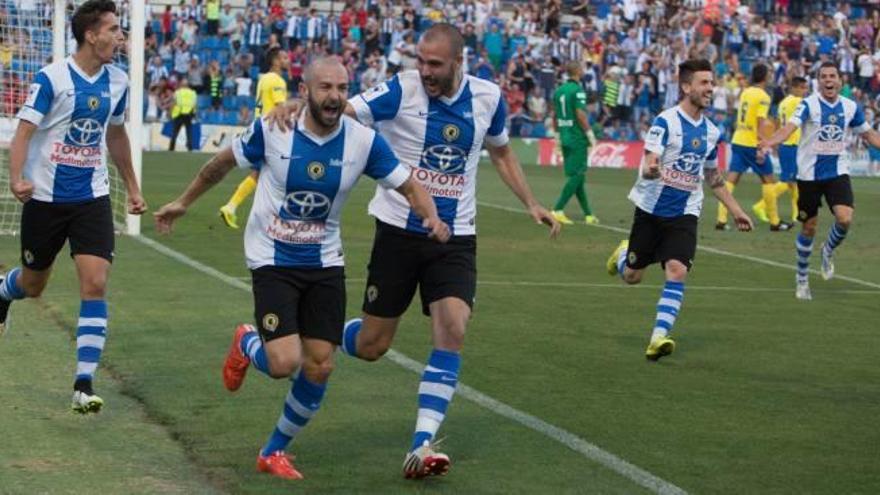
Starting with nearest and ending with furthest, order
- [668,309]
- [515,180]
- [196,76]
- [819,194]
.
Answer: [515,180] → [668,309] → [819,194] → [196,76]

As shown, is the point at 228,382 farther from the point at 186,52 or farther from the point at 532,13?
the point at 532,13

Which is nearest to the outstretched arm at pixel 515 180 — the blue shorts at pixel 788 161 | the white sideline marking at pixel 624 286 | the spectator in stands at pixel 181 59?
the white sideline marking at pixel 624 286

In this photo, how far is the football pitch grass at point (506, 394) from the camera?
814 cm

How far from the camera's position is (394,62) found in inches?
1912

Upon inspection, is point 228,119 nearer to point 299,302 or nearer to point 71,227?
point 71,227

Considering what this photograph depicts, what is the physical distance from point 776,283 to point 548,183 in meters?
18.9

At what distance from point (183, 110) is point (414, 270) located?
36.6 m

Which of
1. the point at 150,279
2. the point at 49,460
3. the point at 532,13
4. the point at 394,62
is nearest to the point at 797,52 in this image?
the point at 532,13

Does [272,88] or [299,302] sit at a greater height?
[299,302]

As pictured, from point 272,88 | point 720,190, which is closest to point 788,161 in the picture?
point 272,88

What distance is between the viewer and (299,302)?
324 inches

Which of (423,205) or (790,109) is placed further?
(790,109)

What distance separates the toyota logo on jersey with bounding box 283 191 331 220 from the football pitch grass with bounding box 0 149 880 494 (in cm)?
122

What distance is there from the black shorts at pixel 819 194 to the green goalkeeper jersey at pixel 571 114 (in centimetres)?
908
